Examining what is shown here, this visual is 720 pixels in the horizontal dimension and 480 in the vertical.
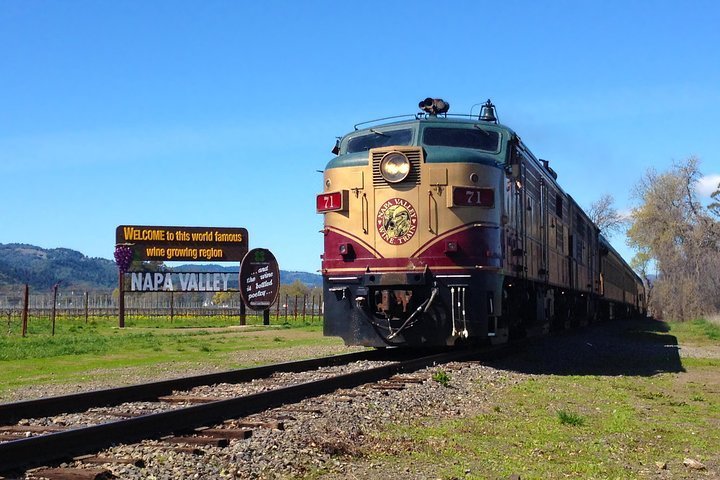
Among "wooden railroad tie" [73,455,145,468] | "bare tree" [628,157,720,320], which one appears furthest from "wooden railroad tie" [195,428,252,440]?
"bare tree" [628,157,720,320]

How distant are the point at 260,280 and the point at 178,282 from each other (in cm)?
454

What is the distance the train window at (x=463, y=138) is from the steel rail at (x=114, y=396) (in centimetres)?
457

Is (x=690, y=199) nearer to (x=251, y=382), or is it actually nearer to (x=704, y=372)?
(x=704, y=372)

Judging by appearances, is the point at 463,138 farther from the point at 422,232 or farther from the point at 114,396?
the point at 114,396

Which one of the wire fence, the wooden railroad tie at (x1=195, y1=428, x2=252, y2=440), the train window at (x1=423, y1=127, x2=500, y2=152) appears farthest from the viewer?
the wire fence

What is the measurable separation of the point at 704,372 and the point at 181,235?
28.0 metres

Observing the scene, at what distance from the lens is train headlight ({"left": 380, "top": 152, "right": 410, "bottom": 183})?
→ 13.4 m

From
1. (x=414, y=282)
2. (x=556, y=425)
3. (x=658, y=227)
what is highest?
(x=658, y=227)

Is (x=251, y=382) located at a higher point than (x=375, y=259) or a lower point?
lower

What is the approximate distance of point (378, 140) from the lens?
1473 centimetres

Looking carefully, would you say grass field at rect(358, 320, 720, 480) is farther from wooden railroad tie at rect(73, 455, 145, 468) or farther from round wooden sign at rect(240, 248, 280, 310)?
round wooden sign at rect(240, 248, 280, 310)

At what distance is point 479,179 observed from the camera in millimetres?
13297

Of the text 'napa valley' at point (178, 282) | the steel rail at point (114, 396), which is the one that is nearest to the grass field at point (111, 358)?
the steel rail at point (114, 396)

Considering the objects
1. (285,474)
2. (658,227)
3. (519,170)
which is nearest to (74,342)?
(519,170)
